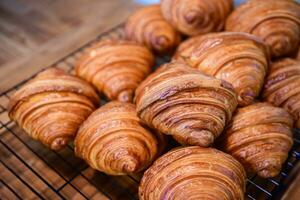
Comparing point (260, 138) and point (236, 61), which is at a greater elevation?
point (236, 61)

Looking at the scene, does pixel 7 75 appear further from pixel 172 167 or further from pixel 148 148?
pixel 172 167

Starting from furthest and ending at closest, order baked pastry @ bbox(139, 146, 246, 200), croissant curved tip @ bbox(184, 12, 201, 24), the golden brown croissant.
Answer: the golden brown croissant → croissant curved tip @ bbox(184, 12, 201, 24) → baked pastry @ bbox(139, 146, 246, 200)

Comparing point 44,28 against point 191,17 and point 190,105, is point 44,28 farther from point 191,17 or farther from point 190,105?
point 190,105

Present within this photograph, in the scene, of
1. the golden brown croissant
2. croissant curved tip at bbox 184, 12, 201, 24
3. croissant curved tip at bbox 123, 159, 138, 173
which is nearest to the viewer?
croissant curved tip at bbox 123, 159, 138, 173

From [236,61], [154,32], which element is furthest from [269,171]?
[154,32]

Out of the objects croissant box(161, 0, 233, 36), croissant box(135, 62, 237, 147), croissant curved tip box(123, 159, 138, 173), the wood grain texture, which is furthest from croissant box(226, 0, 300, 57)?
the wood grain texture

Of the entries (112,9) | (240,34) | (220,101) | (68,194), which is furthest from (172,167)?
(112,9)

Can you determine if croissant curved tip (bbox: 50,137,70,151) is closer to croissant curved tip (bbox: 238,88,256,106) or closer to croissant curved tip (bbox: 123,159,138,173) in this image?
croissant curved tip (bbox: 123,159,138,173)
